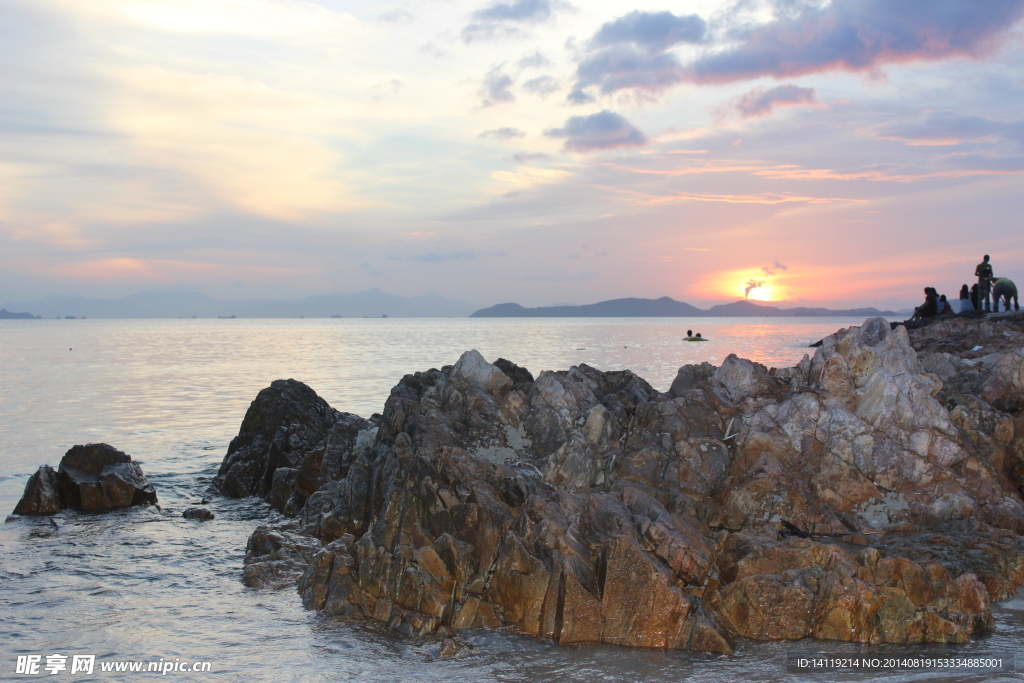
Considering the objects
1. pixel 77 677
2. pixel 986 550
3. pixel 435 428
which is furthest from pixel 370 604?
pixel 986 550

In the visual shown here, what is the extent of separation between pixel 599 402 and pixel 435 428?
4.22 m

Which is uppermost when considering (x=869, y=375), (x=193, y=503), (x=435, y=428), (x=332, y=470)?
(x=869, y=375)

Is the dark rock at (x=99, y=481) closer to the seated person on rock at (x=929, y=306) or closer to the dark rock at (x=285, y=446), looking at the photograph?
the dark rock at (x=285, y=446)

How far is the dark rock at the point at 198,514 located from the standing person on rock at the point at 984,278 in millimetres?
41176

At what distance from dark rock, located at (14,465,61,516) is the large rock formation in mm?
5803

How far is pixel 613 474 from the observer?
1463 centimetres

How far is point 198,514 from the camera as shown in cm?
1833

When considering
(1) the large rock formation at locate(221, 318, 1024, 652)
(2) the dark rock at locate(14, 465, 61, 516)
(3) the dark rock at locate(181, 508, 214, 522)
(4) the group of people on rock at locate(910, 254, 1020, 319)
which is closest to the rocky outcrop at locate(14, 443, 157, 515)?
(2) the dark rock at locate(14, 465, 61, 516)

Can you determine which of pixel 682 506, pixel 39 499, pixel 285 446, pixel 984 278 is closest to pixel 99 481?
pixel 39 499

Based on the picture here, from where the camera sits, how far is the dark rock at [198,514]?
18234mm

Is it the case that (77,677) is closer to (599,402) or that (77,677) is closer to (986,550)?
(599,402)

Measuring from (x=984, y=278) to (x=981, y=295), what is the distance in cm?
133

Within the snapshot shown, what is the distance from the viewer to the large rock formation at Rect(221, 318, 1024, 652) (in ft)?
Answer: 34.0

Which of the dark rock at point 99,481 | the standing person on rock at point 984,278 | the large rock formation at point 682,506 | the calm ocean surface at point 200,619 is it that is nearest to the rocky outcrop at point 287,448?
the large rock formation at point 682,506
